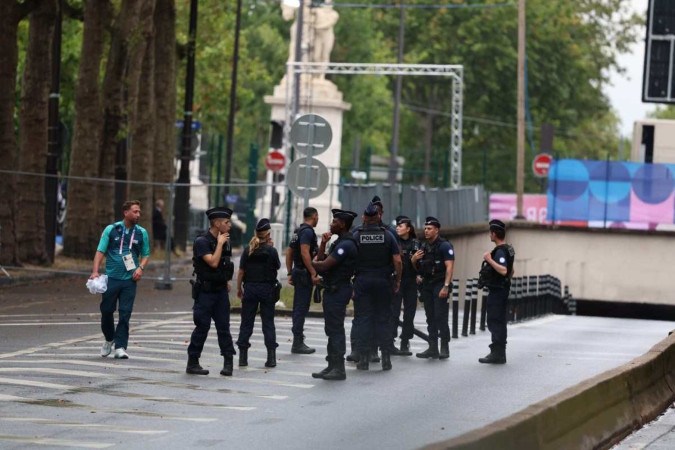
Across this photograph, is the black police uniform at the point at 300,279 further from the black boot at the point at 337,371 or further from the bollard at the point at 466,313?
the bollard at the point at 466,313

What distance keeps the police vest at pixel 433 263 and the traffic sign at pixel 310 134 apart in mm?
6774

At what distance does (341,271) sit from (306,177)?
404 inches

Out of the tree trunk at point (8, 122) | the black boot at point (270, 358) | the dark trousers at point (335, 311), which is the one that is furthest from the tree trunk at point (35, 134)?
the dark trousers at point (335, 311)

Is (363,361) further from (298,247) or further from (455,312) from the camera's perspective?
(455,312)

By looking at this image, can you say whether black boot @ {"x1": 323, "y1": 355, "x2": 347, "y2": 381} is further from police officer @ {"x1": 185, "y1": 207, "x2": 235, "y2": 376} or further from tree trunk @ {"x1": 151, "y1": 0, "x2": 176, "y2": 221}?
tree trunk @ {"x1": 151, "y1": 0, "x2": 176, "y2": 221}

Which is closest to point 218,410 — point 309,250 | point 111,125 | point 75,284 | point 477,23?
point 309,250

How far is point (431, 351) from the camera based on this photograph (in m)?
23.6

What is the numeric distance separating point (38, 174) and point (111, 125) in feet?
19.5

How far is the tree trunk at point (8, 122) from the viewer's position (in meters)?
36.2

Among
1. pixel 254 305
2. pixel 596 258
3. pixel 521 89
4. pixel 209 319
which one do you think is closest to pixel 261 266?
pixel 254 305

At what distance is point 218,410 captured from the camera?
16.5 m

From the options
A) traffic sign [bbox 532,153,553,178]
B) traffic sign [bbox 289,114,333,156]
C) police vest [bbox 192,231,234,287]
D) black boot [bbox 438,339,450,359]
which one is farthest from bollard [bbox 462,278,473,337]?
traffic sign [bbox 532,153,553,178]

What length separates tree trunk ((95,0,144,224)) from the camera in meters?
41.5

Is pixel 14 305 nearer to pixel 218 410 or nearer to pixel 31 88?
pixel 31 88
